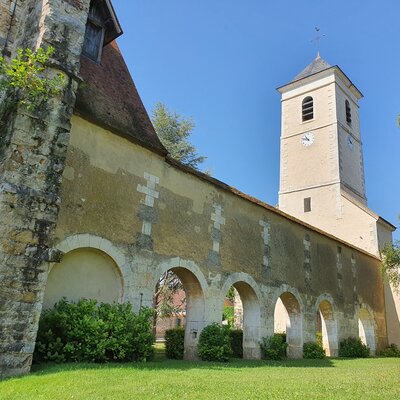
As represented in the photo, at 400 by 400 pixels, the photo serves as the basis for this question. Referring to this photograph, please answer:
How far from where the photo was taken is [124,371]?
573cm

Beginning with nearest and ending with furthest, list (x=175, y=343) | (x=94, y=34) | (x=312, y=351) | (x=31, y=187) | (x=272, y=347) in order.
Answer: (x=31, y=187), (x=94, y=34), (x=175, y=343), (x=272, y=347), (x=312, y=351)

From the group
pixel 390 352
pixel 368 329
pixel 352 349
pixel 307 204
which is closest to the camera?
pixel 352 349

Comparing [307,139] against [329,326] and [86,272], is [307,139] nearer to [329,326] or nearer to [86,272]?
[329,326]

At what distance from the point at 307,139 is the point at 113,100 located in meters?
15.8

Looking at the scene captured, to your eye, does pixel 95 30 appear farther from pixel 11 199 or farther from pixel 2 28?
pixel 11 199

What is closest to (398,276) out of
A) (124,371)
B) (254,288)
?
(254,288)

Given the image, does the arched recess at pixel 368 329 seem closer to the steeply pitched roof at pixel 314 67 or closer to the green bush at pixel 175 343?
the green bush at pixel 175 343

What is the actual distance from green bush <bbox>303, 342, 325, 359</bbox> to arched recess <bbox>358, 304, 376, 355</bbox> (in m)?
5.02

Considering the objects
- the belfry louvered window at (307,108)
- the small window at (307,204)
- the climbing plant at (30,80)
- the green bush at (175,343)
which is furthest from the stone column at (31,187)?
the belfry louvered window at (307,108)

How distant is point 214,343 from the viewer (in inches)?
361

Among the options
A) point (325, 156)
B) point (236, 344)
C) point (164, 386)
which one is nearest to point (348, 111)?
point (325, 156)

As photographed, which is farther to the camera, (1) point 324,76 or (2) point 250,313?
(1) point 324,76

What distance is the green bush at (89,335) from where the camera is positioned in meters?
6.34

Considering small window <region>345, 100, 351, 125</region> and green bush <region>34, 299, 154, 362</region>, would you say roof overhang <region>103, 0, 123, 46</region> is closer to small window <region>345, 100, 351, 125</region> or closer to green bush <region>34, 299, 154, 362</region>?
green bush <region>34, 299, 154, 362</region>
